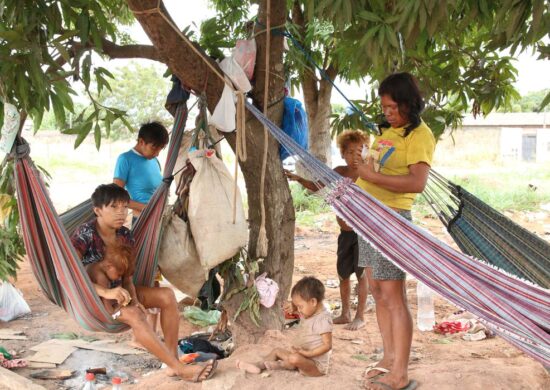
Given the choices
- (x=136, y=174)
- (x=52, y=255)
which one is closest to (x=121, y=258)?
(x=52, y=255)

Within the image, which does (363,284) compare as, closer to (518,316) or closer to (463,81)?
(463,81)

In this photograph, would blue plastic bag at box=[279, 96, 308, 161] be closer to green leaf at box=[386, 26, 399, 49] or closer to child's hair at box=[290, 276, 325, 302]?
child's hair at box=[290, 276, 325, 302]

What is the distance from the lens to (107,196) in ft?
8.13

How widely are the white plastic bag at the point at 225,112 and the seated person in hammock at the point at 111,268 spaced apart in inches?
24.8

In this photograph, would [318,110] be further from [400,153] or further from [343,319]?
[400,153]

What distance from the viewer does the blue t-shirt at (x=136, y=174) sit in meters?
3.20

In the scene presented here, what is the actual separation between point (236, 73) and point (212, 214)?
1.95ft

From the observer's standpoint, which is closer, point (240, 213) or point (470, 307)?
point (470, 307)

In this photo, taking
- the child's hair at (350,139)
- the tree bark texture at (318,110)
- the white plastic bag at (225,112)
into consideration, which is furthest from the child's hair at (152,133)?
the tree bark texture at (318,110)

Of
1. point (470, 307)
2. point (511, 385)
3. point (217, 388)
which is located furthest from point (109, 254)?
point (511, 385)

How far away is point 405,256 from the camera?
192 cm

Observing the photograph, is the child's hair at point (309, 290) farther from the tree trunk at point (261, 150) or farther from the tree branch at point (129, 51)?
the tree branch at point (129, 51)

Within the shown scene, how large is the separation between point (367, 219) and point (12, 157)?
1.30m

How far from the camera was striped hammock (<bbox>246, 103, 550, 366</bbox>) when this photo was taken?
180 cm
